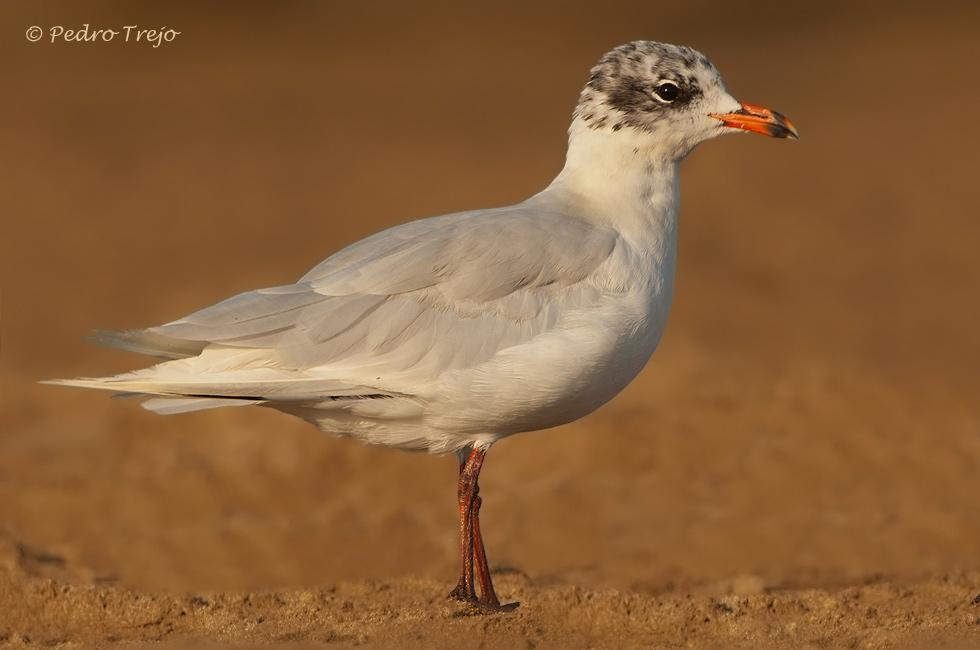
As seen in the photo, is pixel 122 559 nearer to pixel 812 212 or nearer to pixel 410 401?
pixel 410 401

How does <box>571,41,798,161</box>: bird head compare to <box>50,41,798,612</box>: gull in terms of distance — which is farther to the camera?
<box>571,41,798,161</box>: bird head

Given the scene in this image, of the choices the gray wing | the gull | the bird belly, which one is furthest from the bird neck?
the bird belly

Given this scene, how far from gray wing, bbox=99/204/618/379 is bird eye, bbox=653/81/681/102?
36.8 inches

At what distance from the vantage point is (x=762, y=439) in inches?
391

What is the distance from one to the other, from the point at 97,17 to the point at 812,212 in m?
15.4

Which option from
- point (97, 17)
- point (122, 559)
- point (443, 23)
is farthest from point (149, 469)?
point (443, 23)

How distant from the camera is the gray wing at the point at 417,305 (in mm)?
5391

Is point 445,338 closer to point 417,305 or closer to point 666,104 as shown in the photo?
point 417,305

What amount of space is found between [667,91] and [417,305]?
5.82 ft

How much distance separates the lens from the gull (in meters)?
5.35

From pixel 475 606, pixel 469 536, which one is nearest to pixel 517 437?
pixel 469 536

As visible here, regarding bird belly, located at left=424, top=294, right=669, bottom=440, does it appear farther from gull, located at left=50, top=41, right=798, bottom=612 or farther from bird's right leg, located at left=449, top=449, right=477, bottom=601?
bird's right leg, located at left=449, top=449, right=477, bottom=601

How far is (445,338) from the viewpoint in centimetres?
548

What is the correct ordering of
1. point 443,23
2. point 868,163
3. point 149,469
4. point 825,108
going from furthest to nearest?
point 443,23, point 825,108, point 868,163, point 149,469
